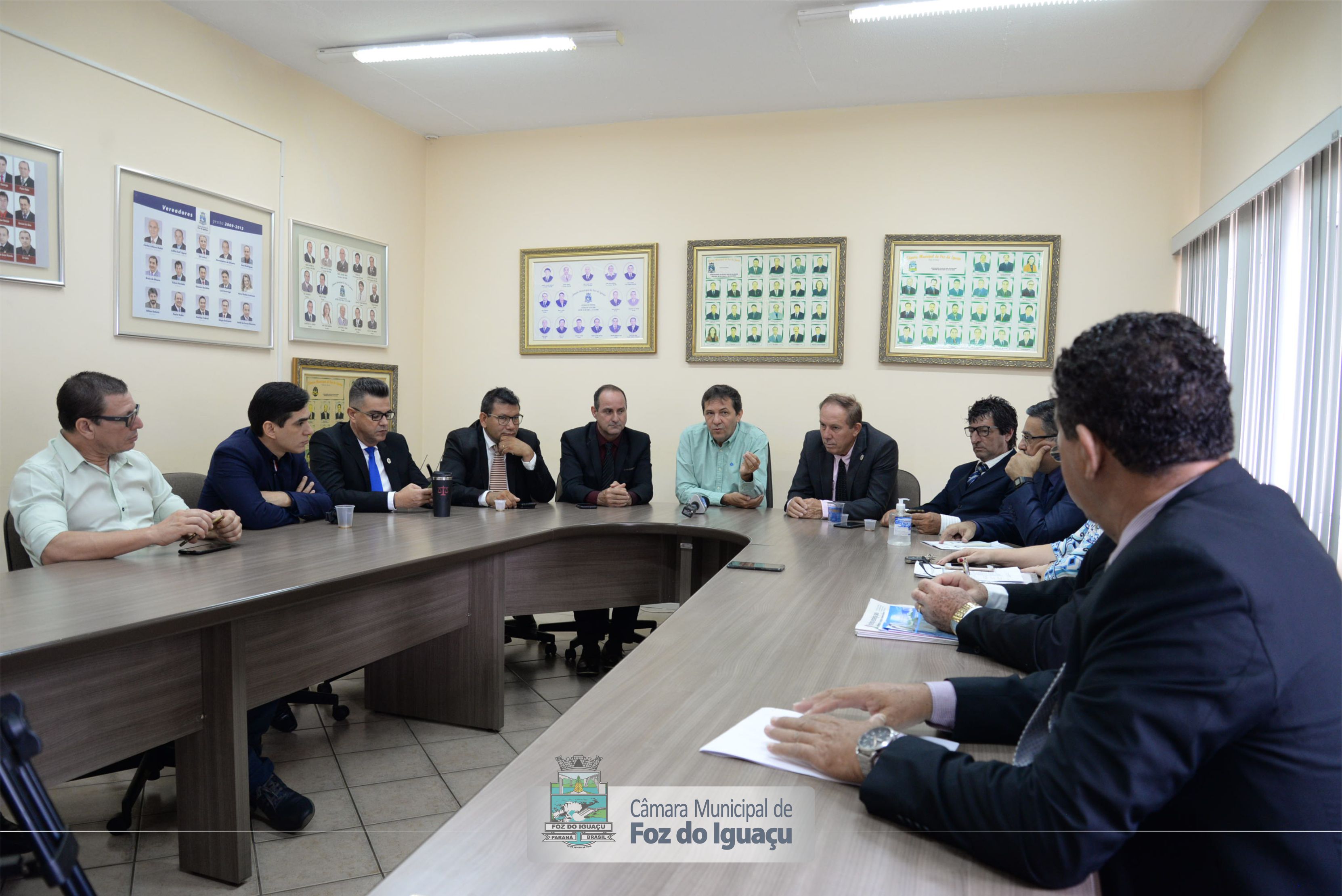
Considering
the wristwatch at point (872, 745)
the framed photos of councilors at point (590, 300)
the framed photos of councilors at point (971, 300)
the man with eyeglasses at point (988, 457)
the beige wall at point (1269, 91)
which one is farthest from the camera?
the framed photos of councilors at point (590, 300)

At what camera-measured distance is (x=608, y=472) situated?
14.5 ft

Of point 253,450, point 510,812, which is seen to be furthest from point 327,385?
point 510,812

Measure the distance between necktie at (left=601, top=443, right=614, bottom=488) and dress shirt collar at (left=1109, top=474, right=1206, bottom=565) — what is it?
3591 mm

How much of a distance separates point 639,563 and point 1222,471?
2892 mm

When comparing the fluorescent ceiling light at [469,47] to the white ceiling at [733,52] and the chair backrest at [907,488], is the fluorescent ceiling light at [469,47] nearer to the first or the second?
the white ceiling at [733,52]

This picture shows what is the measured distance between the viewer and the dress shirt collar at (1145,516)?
873mm

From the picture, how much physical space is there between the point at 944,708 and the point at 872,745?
22 cm

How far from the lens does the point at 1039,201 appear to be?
4586 mm

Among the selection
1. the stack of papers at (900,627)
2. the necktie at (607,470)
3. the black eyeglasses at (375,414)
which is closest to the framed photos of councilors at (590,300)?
→ the necktie at (607,470)

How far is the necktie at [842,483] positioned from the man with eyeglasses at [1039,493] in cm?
93

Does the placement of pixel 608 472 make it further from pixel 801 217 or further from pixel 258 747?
pixel 258 747

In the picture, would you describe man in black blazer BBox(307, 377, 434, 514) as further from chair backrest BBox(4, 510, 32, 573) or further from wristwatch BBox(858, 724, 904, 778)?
wristwatch BBox(858, 724, 904, 778)

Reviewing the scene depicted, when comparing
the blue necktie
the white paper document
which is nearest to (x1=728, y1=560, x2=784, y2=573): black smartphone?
the white paper document

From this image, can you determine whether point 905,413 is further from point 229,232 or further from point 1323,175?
point 229,232
